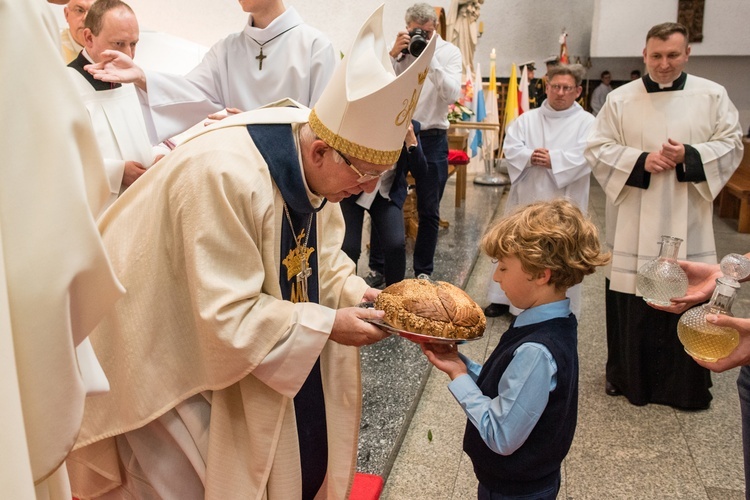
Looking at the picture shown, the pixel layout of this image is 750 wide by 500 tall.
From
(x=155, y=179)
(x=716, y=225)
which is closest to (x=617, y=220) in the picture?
(x=155, y=179)

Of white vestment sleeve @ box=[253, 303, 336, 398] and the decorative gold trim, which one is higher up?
the decorative gold trim

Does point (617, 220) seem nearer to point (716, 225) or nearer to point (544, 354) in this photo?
point (544, 354)

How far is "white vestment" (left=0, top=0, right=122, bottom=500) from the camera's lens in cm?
84

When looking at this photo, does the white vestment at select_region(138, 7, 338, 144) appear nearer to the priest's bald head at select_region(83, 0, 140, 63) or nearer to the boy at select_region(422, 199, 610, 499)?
the priest's bald head at select_region(83, 0, 140, 63)

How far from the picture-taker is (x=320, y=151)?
5.92ft

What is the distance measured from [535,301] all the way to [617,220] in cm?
210

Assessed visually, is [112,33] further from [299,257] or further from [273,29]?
[299,257]

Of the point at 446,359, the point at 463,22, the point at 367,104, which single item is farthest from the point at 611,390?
the point at 463,22

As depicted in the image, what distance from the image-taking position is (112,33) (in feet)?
9.21

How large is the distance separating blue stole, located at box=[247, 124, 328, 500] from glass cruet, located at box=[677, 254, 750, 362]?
102 cm

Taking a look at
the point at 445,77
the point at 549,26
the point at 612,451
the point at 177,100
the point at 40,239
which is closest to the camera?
the point at 40,239

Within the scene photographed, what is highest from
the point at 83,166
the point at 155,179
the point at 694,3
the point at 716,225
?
the point at 694,3

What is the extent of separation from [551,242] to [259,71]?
196 centimetres

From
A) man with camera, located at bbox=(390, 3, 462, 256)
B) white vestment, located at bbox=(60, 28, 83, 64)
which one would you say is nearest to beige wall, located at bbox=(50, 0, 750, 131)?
man with camera, located at bbox=(390, 3, 462, 256)
